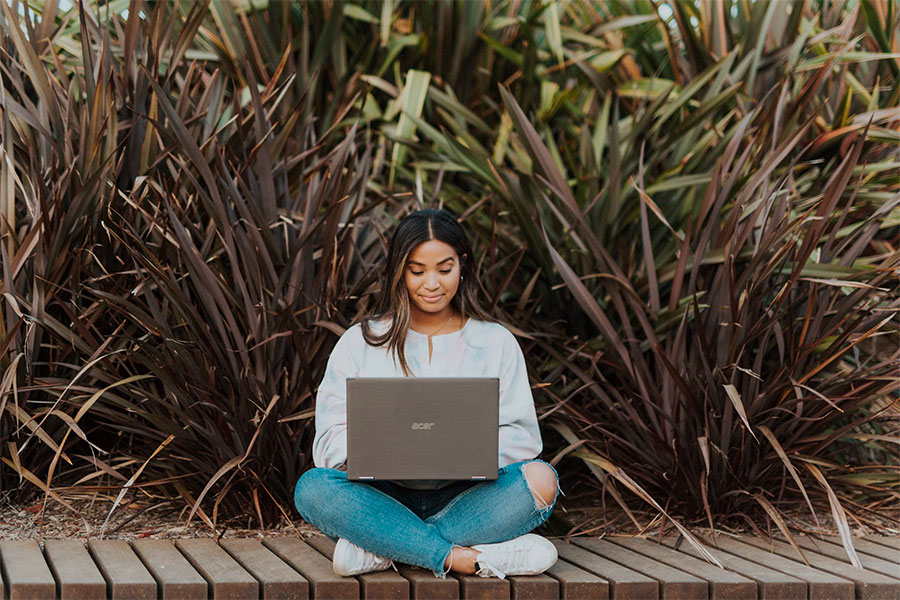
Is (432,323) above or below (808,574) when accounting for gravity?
above

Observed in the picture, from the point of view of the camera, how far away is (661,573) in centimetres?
241

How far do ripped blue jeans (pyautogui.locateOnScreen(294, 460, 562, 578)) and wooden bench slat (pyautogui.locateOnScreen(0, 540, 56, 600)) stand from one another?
2.03ft

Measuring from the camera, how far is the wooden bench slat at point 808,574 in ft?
7.78

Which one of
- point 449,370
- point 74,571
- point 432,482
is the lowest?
point 74,571

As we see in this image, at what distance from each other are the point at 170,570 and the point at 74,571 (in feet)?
0.74

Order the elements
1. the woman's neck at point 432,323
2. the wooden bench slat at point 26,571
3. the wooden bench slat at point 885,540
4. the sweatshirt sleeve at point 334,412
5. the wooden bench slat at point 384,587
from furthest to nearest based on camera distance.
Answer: the wooden bench slat at point 885,540 → the woman's neck at point 432,323 → the sweatshirt sleeve at point 334,412 → the wooden bench slat at point 384,587 → the wooden bench slat at point 26,571

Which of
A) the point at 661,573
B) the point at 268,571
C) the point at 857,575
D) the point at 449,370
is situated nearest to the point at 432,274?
the point at 449,370

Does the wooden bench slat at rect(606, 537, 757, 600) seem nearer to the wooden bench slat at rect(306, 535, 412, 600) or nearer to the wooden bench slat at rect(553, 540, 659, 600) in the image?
the wooden bench slat at rect(553, 540, 659, 600)

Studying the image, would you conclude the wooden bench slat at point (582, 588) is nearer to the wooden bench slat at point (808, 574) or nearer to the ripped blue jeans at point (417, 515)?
the ripped blue jeans at point (417, 515)

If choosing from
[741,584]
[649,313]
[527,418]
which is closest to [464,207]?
[649,313]

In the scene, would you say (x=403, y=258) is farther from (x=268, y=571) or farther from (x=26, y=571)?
(x=26, y=571)

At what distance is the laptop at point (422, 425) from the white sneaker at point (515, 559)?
221 millimetres

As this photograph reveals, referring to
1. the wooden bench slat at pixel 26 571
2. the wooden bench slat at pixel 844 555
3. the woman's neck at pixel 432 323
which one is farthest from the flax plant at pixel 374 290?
the woman's neck at pixel 432 323

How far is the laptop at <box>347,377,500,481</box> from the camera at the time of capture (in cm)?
225
